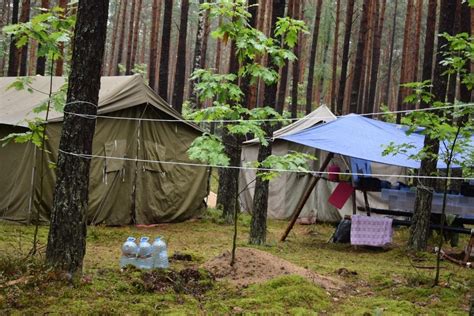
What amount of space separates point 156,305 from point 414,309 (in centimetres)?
212

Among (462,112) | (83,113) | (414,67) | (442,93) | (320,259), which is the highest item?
(414,67)

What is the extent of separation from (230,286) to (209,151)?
50.5 inches

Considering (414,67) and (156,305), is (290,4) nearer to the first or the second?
(414,67)

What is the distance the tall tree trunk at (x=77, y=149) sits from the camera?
4148mm

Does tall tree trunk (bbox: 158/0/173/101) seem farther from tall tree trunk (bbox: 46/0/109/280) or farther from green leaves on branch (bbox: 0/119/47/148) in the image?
tall tree trunk (bbox: 46/0/109/280)

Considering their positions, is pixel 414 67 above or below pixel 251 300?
above

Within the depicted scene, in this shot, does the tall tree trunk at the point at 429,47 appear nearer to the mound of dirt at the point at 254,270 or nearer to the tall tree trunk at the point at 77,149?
the mound of dirt at the point at 254,270

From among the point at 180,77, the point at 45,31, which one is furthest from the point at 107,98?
the point at 180,77

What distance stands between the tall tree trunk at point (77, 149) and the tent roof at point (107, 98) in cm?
393

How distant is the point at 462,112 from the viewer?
16.3ft

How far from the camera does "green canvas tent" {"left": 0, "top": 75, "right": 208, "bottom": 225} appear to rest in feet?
26.0

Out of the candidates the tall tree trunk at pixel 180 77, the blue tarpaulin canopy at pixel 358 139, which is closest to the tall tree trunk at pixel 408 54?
the tall tree trunk at pixel 180 77

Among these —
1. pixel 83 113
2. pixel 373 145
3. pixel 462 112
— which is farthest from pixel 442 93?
pixel 83 113

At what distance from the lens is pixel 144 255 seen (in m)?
5.02
